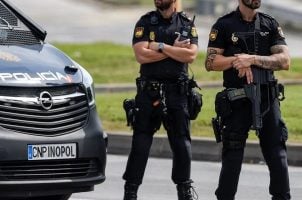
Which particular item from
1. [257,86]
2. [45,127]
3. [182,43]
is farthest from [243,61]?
[45,127]

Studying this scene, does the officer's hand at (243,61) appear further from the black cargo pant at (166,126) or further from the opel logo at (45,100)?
the opel logo at (45,100)

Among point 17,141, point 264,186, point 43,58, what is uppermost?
point 43,58

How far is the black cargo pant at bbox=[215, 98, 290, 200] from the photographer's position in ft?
27.0

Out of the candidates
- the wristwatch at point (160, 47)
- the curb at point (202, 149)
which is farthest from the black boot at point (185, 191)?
the curb at point (202, 149)

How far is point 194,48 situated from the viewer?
29.3ft

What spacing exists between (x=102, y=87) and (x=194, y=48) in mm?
7954

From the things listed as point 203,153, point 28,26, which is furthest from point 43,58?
point 203,153

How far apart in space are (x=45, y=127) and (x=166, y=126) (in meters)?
1.39

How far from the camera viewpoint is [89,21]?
33.2m

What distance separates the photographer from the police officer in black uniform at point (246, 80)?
822 cm

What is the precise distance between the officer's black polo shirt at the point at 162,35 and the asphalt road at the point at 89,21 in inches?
610

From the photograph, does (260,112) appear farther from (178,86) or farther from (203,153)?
(203,153)

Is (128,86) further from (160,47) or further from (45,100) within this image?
(45,100)

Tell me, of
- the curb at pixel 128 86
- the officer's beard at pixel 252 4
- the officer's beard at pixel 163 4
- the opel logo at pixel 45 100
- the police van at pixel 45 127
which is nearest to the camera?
the police van at pixel 45 127
